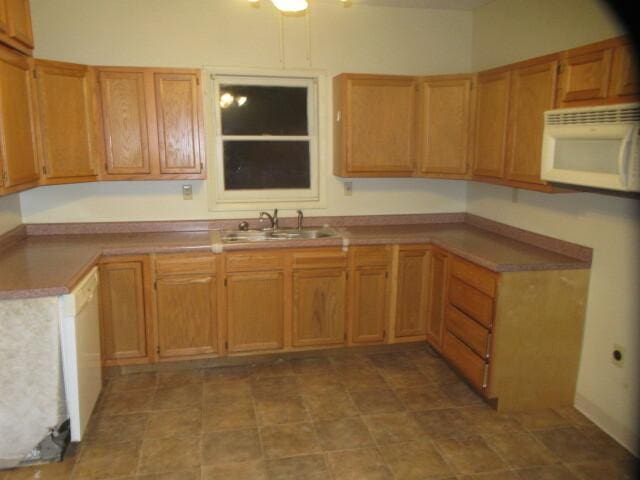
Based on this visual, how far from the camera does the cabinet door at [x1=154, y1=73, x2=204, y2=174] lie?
319 centimetres

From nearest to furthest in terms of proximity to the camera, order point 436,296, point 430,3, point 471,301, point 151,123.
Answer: point 471,301 < point 151,123 < point 436,296 < point 430,3

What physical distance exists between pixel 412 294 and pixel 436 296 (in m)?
0.17

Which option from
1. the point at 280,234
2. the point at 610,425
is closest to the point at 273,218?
the point at 280,234

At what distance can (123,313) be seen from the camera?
310 centimetres

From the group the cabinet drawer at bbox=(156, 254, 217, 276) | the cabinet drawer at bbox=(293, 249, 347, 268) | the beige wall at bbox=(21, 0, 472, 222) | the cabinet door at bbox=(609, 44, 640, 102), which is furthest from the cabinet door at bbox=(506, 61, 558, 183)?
the cabinet drawer at bbox=(156, 254, 217, 276)

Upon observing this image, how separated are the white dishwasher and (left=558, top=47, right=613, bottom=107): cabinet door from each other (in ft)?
8.66

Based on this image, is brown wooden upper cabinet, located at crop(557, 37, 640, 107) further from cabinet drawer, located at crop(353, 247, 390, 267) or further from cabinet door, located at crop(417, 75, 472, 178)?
cabinet drawer, located at crop(353, 247, 390, 267)

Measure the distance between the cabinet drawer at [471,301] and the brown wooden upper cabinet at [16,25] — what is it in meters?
2.92

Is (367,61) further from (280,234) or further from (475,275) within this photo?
(475,275)

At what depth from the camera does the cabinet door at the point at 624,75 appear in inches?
79.7

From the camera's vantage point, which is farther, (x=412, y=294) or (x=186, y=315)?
(x=412, y=294)

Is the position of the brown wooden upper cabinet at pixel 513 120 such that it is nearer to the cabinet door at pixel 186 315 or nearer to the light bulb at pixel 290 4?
the light bulb at pixel 290 4

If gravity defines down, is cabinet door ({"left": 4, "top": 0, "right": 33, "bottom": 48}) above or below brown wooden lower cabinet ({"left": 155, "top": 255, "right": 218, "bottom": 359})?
above

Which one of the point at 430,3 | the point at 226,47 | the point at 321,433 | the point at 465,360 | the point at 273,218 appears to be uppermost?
the point at 430,3
